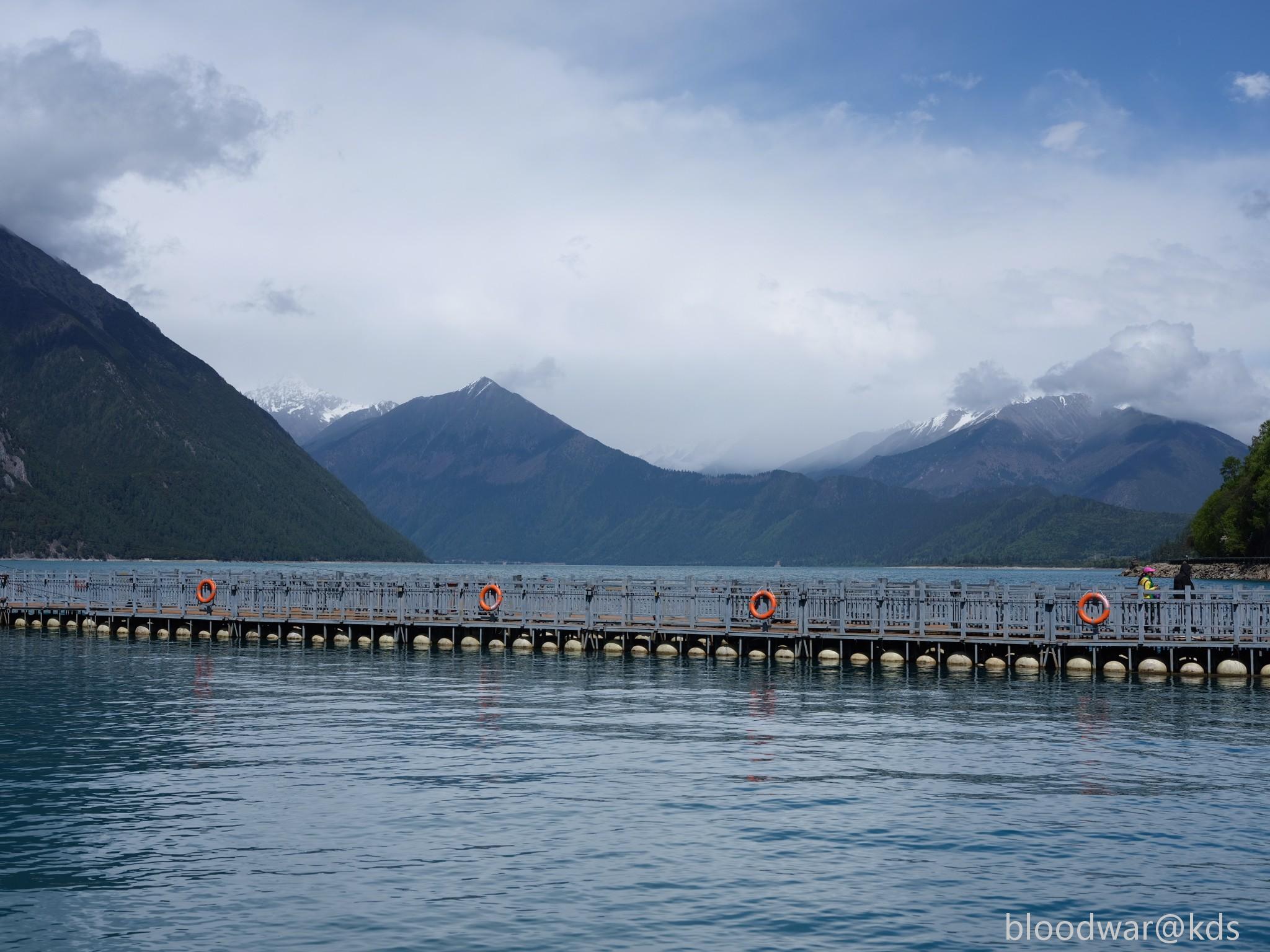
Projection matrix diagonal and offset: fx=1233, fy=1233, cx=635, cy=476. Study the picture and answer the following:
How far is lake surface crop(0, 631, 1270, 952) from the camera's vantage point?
1753 centimetres

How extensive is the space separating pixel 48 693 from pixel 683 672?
24.5 metres

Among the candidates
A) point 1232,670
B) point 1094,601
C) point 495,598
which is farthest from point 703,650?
point 1232,670

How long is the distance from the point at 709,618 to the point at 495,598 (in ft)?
37.9

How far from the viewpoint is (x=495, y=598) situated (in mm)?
64750

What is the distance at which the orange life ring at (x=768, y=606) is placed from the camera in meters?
58.0

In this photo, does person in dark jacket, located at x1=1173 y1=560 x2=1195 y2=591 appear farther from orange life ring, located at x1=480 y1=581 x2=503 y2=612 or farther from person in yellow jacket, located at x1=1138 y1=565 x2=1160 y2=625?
orange life ring, located at x1=480 y1=581 x2=503 y2=612

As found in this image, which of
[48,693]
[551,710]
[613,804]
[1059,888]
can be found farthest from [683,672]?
[1059,888]

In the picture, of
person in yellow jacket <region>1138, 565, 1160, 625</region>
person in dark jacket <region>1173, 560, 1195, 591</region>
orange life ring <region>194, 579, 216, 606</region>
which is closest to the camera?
person in yellow jacket <region>1138, 565, 1160, 625</region>

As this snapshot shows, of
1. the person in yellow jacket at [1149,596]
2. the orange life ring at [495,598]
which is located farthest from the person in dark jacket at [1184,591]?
the orange life ring at [495,598]

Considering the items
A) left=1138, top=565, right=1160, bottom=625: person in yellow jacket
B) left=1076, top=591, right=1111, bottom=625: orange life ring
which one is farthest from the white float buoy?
left=1076, top=591, right=1111, bottom=625: orange life ring

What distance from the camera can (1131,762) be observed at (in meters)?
30.1

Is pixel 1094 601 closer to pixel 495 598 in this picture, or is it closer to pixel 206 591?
pixel 495 598

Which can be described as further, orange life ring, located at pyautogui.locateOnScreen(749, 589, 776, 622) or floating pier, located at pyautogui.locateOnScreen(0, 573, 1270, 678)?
orange life ring, located at pyautogui.locateOnScreen(749, 589, 776, 622)

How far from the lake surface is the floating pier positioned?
9792 mm
